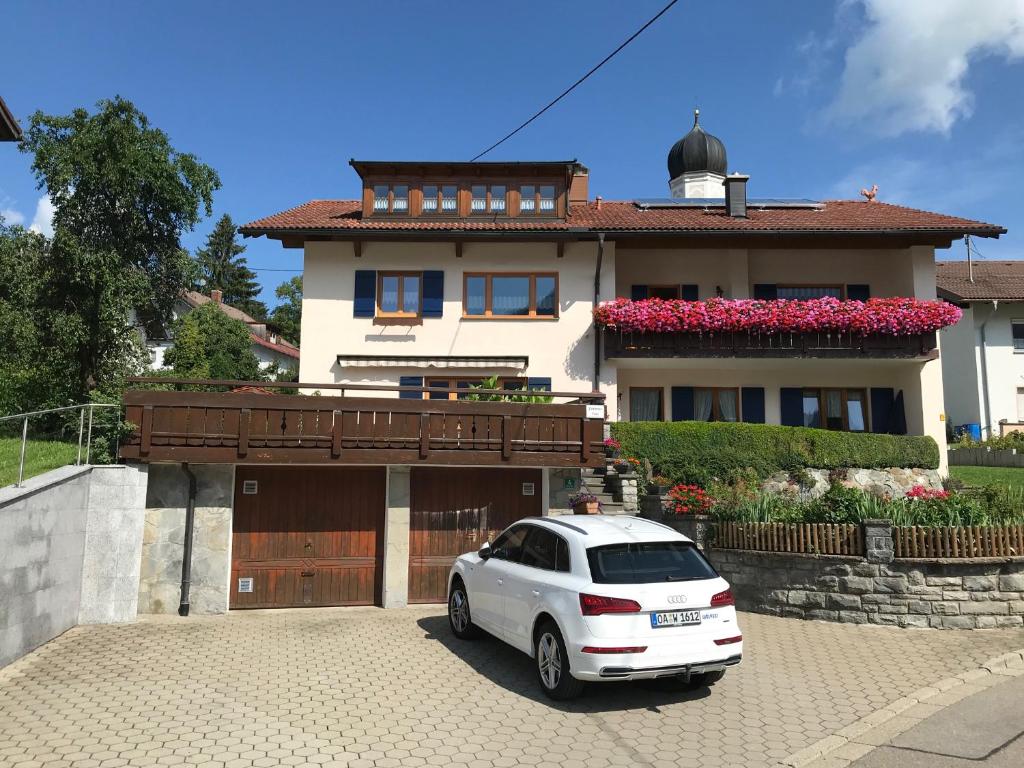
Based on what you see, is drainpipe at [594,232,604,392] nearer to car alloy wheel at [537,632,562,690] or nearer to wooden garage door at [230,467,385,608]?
wooden garage door at [230,467,385,608]

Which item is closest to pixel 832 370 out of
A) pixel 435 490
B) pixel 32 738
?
pixel 435 490

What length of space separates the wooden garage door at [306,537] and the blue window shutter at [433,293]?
25.6 feet

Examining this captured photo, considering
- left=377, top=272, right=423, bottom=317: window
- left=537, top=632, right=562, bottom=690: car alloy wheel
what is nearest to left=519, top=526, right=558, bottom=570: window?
left=537, top=632, right=562, bottom=690: car alloy wheel

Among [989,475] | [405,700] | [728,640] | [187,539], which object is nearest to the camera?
[728,640]

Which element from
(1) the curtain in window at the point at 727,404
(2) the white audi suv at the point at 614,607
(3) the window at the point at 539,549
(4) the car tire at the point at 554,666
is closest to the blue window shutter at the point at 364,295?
(1) the curtain in window at the point at 727,404

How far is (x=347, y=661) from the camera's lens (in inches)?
328

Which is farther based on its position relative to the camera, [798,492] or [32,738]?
[798,492]

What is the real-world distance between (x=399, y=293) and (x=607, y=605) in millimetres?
14359

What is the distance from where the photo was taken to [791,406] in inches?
788

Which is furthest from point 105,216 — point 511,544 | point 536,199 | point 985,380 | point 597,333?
point 985,380

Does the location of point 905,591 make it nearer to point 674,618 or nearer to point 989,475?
point 674,618

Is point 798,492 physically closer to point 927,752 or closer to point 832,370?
point 832,370

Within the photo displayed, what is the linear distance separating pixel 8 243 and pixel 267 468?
15.7 m

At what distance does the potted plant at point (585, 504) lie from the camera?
37.7ft
